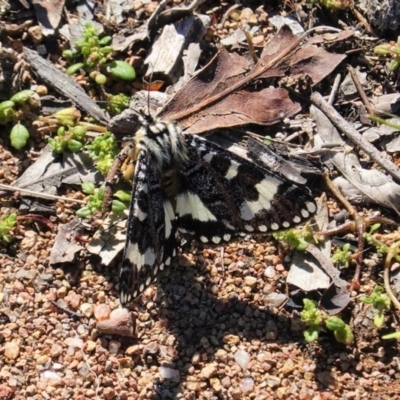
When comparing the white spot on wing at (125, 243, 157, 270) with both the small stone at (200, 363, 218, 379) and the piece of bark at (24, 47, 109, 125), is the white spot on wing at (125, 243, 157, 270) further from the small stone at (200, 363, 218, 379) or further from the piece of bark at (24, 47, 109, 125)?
the piece of bark at (24, 47, 109, 125)

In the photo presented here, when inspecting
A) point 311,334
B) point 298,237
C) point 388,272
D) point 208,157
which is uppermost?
point 208,157

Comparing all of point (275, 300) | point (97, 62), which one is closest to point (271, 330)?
point (275, 300)

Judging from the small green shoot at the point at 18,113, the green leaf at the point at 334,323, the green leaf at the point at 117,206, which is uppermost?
the small green shoot at the point at 18,113

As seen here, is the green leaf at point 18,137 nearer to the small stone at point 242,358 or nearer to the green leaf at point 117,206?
the green leaf at point 117,206

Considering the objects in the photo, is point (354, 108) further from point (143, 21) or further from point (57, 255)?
point (57, 255)

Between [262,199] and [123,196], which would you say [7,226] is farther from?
[262,199]

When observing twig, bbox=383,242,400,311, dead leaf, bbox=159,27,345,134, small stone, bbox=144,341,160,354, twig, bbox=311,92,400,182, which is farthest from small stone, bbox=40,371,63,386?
twig, bbox=311,92,400,182

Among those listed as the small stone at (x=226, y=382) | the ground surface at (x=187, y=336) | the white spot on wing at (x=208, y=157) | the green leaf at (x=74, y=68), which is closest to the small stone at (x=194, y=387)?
the ground surface at (x=187, y=336)
